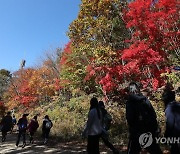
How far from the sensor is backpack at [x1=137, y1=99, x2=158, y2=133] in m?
4.77

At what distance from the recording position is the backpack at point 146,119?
4773mm

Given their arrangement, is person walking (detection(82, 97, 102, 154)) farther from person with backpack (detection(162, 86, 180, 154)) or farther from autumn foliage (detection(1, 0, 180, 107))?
autumn foliage (detection(1, 0, 180, 107))

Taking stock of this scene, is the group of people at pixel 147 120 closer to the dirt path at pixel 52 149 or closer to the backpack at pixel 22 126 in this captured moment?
the dirt path at pixel 52 149

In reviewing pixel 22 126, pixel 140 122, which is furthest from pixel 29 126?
pixel 140 122

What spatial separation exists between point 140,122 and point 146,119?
0.12m

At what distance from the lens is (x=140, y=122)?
4.80 m

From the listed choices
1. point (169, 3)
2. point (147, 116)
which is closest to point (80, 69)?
point (169, 3)

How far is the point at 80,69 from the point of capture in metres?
24.2

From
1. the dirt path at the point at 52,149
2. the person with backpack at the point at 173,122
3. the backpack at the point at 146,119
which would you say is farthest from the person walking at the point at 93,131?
the dirt path at the point at 52,149

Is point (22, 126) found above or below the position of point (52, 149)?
above

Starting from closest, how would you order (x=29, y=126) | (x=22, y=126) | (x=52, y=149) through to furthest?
(x=52, y=149)
(x=22, y=126)
(x=29, y=126)

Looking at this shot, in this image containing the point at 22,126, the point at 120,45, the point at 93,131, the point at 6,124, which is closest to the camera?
the point at 93,131

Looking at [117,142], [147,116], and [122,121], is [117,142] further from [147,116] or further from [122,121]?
→ [147,116]

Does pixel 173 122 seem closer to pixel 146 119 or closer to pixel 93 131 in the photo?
pixel 146 119
